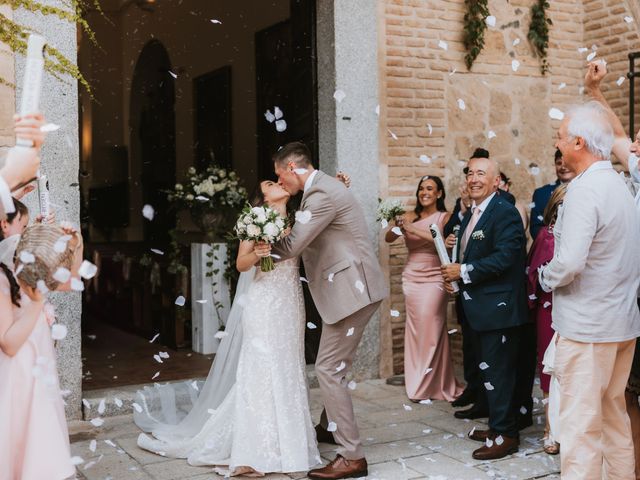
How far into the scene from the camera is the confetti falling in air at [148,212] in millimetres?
11010

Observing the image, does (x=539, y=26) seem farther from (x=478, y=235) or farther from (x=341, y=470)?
(x=341, y=470)

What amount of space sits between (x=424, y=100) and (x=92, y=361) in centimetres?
A: 404

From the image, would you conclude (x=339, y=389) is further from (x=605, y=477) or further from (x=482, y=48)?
(x=482, y=48)

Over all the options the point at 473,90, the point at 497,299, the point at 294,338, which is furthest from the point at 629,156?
the point at 473,90

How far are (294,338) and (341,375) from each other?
1.20ft

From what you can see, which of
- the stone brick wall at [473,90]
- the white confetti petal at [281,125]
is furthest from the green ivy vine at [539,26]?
the white confetti petal at [281,125]

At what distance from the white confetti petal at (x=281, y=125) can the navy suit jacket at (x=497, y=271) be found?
2930 mm

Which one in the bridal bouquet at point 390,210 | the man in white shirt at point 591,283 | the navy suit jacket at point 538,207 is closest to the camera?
the man in white shirt at point 591,283

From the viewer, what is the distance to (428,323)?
643 centimetres

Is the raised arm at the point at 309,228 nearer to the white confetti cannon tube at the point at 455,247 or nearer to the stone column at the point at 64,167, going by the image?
the white confetti cannon tube at the point at 455,247

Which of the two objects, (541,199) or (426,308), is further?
(426,308)

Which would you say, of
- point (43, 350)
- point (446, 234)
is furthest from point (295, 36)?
point (43, 350)

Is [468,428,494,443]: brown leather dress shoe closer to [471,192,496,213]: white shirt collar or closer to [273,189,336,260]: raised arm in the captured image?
[471,192,496,213]: white shirt collar

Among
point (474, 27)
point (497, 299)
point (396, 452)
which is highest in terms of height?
point (474, 27)
